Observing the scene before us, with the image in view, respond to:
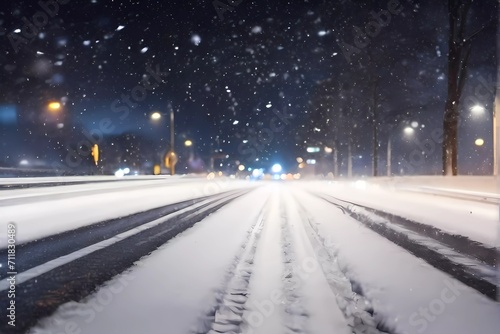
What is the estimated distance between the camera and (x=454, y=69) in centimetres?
2564

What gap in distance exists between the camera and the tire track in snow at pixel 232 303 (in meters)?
4.09

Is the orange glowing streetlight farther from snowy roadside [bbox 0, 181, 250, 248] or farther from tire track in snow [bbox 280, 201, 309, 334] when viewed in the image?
tire track in snow [bbox 280, 201, 309, 334]

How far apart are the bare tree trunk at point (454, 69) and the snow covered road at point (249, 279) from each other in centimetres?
1498

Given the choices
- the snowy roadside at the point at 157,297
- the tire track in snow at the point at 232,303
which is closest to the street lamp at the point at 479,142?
the snowy roadside at the point at 157,297

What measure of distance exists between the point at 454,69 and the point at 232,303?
81.9 feet

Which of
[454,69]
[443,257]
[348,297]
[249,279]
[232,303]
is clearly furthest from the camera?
[454,69]

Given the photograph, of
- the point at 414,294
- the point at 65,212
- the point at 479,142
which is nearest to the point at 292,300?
the point at 414,294

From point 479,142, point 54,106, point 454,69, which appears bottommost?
point 479,142

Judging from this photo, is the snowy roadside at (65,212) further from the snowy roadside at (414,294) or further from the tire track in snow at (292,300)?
the snowy roadside at (414,294)

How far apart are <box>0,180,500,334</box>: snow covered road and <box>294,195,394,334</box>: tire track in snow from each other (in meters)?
0.02

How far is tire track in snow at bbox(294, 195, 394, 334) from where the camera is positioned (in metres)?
4.15

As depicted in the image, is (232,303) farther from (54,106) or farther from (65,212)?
(54,106)

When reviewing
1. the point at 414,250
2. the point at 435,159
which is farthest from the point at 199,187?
the point at 435,159

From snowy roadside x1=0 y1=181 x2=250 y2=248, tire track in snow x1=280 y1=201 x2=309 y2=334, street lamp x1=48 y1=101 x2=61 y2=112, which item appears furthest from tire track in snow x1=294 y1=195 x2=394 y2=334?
street lamp x1=48 y1=101 x2=61 y2=112
